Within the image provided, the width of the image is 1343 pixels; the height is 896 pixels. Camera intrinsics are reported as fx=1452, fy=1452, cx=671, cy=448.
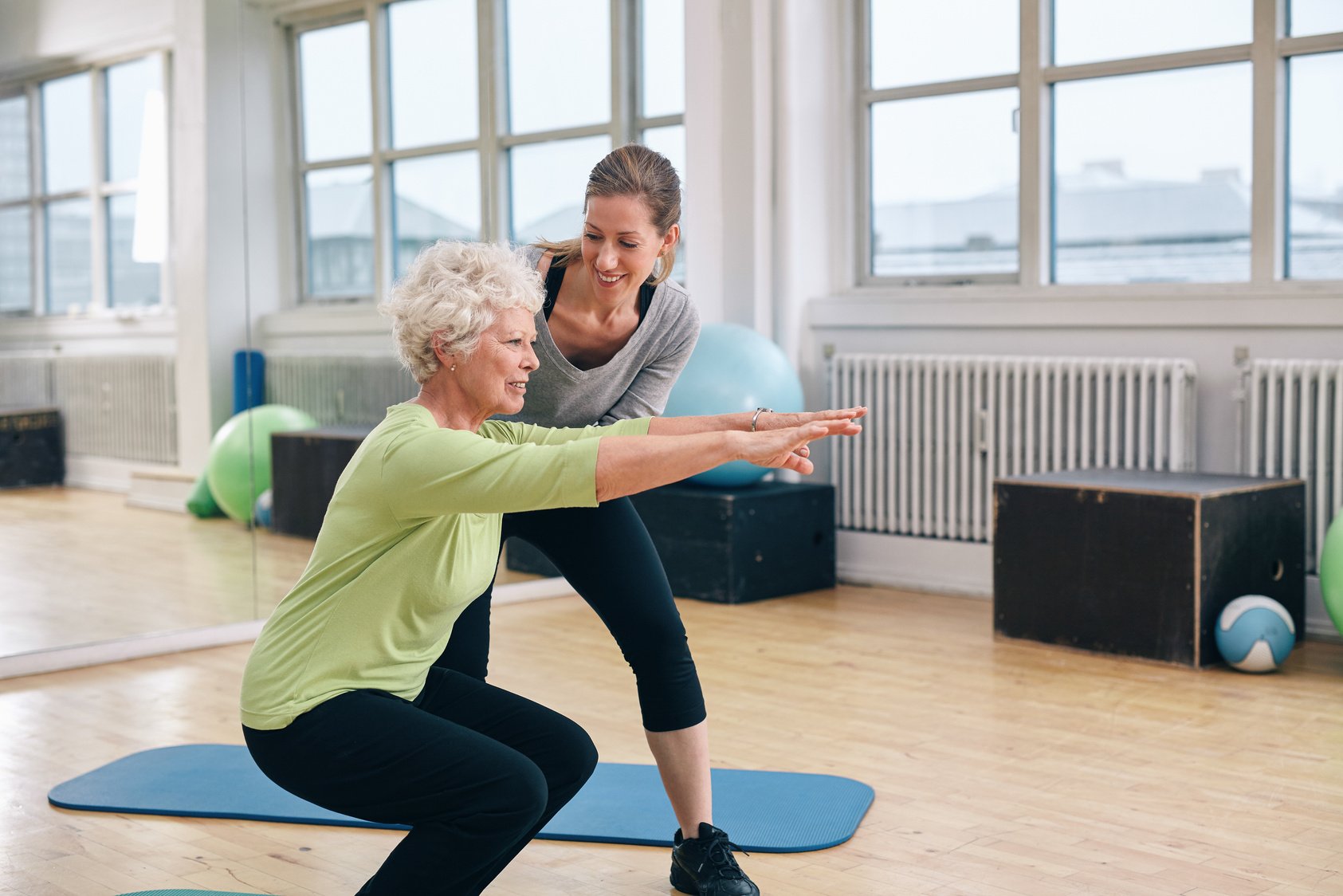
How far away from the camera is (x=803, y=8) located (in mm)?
5320

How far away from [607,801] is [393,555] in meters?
1.15

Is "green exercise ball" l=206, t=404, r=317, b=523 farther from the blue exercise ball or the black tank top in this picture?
the black tank top

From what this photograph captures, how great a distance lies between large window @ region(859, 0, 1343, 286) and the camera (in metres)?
4.38

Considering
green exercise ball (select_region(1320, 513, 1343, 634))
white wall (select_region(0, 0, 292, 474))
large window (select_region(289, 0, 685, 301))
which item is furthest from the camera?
large window (select_region(289, 0, 685, 301))

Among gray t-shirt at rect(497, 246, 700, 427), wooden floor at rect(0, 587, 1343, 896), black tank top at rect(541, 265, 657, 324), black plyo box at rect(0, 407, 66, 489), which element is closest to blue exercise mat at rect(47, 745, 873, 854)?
wooden floor at rect(0, 587, 1343, 896)

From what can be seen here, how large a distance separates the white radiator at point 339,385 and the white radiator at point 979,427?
1.60m

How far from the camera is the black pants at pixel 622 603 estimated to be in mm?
2160

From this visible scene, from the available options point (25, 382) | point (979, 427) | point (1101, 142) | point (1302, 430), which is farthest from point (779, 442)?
point (1101, 142)

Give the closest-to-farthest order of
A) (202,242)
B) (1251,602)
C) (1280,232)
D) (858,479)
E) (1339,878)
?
1. (1339,878)
2. (1251,602)
3. (202,242)
4. (1280,232)
5. (858,479)

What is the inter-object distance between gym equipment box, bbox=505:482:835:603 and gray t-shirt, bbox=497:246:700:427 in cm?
229

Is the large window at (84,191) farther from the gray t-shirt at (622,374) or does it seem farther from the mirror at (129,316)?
the gray t-shirt at (622,374)

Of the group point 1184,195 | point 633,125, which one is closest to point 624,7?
point 633,125

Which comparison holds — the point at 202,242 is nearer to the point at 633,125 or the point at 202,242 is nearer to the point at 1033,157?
the point at 633,125

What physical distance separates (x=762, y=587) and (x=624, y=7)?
87.0 inches
